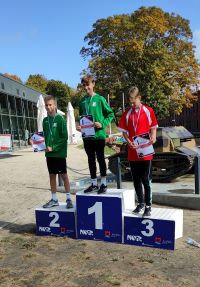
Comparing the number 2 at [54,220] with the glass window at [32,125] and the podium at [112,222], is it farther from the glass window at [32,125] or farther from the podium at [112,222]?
the glass window at [32,125]

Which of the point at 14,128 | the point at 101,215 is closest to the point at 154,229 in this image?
the point at 101,215

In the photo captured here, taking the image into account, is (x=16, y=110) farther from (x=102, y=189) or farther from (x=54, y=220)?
(x=102, y=189)

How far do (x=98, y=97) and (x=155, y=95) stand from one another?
3038cm

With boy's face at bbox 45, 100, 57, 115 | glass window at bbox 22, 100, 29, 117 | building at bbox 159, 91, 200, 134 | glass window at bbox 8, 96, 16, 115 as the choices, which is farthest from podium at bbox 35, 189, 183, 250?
building at bbox 159, 91, 200, 134

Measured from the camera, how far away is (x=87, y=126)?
5.60 metres

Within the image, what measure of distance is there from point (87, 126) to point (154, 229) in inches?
67.0

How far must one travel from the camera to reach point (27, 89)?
1243 inches

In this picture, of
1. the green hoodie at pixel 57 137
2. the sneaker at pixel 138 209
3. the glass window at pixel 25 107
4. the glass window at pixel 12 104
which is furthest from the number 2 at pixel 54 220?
the glass window at pixel 25 107

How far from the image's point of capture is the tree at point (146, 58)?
35812 millimetres

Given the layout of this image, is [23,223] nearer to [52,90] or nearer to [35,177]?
[35,177]

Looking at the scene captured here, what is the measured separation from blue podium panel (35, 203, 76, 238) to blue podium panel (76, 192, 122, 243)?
151 mm

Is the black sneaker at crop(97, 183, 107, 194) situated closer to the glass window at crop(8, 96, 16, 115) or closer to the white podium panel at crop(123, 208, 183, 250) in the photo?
the white podium panel at crop(123, 208, 183, 250)

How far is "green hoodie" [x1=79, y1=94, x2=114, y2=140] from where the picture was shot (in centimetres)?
562

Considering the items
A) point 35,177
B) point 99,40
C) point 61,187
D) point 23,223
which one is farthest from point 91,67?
point 23,223
